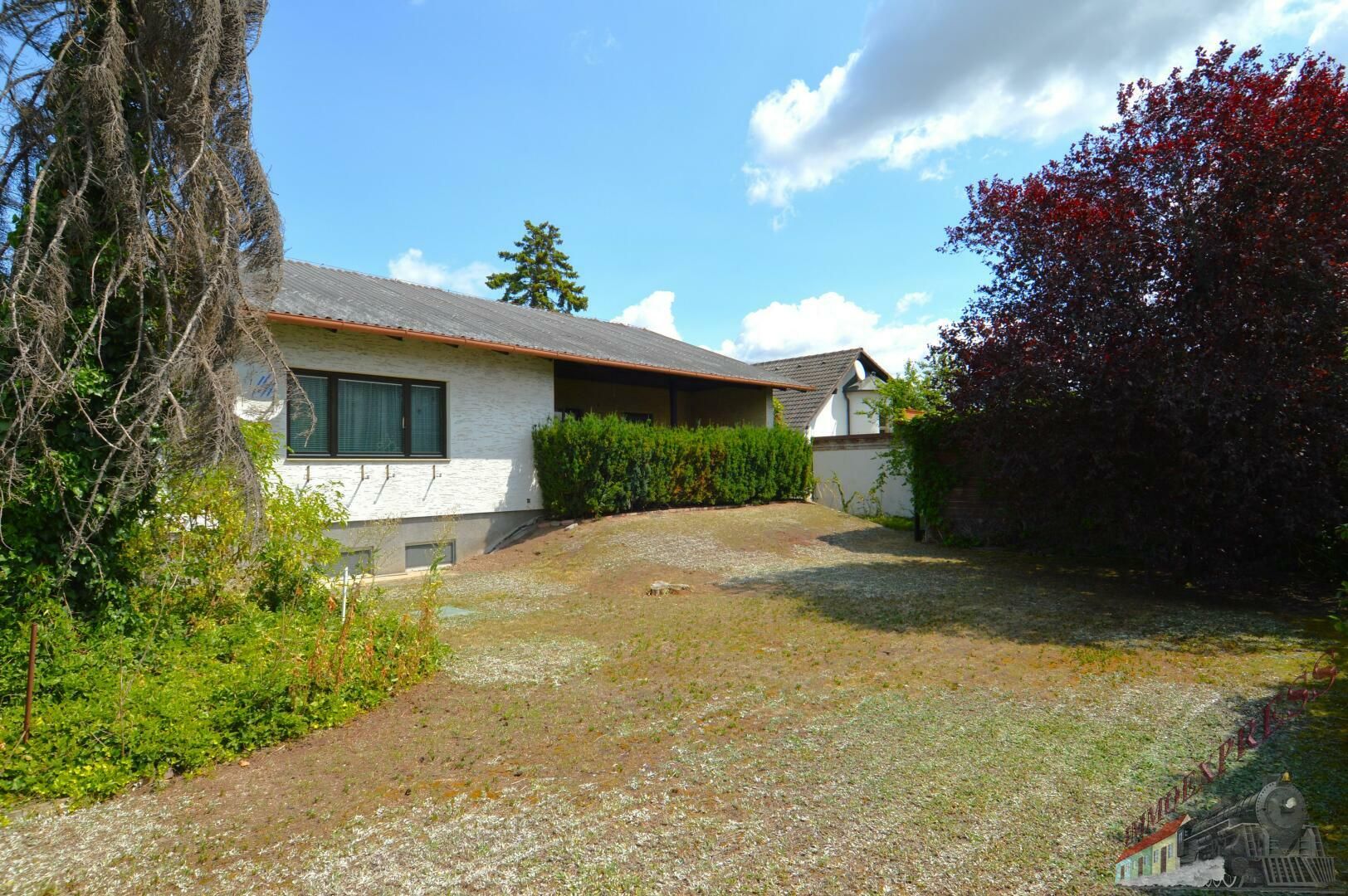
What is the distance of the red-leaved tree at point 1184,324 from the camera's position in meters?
6.96

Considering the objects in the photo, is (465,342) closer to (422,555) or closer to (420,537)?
(420,537)

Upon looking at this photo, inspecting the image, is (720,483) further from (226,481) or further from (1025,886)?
(1025,886)

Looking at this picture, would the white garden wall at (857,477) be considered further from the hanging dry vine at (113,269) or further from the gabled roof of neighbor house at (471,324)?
the hanging dry vine at (113,269)

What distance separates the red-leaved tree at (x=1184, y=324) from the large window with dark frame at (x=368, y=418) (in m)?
8.25

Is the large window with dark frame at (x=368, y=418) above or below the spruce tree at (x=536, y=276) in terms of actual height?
below

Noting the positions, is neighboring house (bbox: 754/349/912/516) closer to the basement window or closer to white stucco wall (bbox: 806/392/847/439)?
white stucco wall (bbox: 806/392/847/439)

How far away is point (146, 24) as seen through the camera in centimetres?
530

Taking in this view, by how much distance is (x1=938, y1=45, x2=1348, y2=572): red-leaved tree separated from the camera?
274 inches

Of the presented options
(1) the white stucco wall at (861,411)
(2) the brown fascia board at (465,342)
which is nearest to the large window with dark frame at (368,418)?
(2) the brown fascia board at (465,342)

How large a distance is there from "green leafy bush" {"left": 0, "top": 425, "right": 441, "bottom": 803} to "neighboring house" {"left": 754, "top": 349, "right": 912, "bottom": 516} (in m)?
12.4

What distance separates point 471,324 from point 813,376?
52.8 feet

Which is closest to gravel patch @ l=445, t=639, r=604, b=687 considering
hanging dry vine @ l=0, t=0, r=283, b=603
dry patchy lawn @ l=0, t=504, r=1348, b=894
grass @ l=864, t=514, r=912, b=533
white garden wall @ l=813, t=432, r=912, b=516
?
dry patchy lawn @ l=0, t=504, r=1348, b=894

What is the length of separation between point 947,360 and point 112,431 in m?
8.82

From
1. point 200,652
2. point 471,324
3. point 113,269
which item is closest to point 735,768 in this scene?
point 200,652
